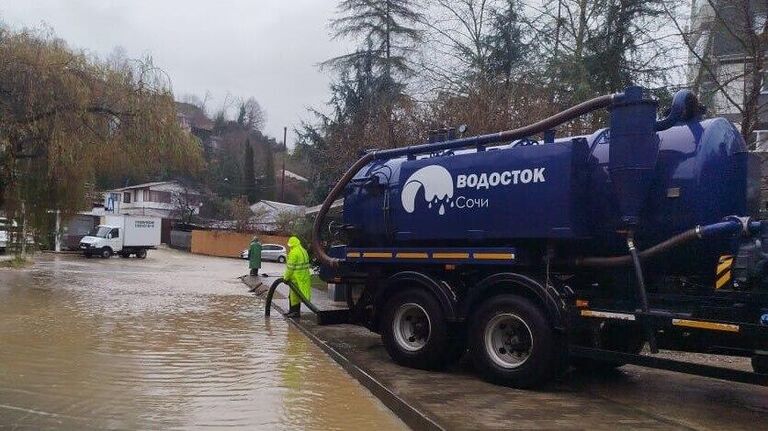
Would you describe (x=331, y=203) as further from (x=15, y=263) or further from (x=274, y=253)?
(x=274, y=253)

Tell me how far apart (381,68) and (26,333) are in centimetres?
1893

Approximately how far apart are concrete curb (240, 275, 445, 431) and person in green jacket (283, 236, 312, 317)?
9.21 ft

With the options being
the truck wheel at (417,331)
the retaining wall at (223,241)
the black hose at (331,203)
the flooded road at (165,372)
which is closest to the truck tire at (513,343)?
the truck wheel at (417,331)

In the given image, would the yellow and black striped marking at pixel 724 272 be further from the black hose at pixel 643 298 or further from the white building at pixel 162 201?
the white building at pixel 162 201

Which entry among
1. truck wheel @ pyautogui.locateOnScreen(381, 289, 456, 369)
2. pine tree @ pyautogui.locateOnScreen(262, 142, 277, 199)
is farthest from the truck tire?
pine tree @ pyautogui.locateOnScreen(262, 142, 277, 199)

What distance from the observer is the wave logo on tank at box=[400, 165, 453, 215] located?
29.8ft

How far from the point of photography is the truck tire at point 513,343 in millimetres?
7750

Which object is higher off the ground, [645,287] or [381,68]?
[381,68]

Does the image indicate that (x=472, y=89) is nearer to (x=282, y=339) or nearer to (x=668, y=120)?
(x=282, y=339)

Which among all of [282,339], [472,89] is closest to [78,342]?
[282,339]

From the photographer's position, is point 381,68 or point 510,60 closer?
point 510,60

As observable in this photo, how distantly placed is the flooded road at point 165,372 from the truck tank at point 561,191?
225cm

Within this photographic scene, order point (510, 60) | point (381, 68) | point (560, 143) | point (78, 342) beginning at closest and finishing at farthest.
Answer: point (560, 143) < point (78, 342) < point (510, 60) < point (381, 68)

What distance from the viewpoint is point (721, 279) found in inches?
274
